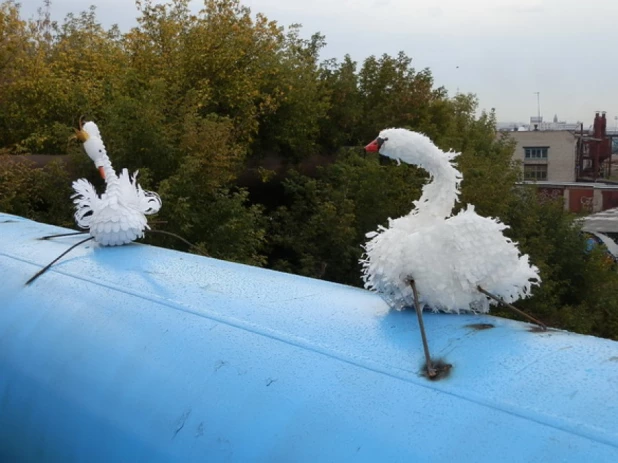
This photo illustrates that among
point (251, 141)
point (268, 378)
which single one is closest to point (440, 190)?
point (268, 378)

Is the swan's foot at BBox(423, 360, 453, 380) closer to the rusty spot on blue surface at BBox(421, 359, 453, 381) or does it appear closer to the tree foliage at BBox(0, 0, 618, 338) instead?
the rusty spot on blue surface at BBox(421, 359, 453, 381)

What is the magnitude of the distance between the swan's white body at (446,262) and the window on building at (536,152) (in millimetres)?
42287

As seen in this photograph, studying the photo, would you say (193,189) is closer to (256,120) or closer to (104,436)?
(256,120)

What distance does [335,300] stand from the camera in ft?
7.61

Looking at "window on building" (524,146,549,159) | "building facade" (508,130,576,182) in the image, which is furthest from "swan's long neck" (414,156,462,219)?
"window on building" (524,146,549,159)

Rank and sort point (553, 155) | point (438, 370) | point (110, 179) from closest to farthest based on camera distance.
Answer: point (438, 370) → point (110, 179) → point (553, 155)

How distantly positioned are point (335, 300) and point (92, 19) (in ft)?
57.9

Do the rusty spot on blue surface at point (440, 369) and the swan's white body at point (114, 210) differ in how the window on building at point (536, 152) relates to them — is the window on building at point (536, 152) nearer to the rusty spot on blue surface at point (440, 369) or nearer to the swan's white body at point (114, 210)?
the swan's white body at point (114, 210)

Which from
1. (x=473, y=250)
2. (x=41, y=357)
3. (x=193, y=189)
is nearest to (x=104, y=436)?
(x=41, y=357)

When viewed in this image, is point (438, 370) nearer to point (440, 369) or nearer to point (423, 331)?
point (440, 369)

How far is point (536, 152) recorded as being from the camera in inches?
1668

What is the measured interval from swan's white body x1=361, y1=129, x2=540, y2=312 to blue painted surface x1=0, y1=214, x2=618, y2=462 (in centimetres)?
7

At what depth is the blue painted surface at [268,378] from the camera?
149 centimetres

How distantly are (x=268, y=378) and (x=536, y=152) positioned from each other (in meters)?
43.0
